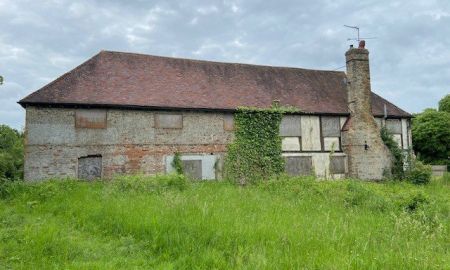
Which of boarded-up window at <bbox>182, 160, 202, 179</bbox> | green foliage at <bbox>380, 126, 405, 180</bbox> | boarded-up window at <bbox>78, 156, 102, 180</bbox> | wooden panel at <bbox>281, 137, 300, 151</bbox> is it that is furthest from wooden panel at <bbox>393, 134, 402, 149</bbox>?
boarded-up window at <bbox>78, 156, 102, 180</bbox>

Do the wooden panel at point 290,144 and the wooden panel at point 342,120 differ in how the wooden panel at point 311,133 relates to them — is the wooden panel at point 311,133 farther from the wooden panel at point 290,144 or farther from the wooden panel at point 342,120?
the wooden panel at point 342,120

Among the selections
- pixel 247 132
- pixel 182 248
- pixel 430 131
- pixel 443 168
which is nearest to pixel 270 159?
pixel 247 132

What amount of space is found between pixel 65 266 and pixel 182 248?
6.19 ft

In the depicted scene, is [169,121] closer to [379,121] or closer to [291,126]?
[291,126]

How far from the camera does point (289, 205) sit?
11039mm

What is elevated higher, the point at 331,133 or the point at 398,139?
the point at 331,133

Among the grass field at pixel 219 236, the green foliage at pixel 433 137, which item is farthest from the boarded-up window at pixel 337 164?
the green foliage at pixel 433 137

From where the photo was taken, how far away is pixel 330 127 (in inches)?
922

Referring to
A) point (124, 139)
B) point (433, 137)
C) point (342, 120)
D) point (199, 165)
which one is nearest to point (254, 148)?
point (199, 165)

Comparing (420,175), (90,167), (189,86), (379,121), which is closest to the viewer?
(90,167)

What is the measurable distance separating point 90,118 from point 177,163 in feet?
15.8

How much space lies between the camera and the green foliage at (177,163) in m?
19.6

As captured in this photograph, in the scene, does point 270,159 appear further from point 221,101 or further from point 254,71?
point 254,71

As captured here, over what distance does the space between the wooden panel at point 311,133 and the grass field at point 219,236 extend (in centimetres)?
1066
